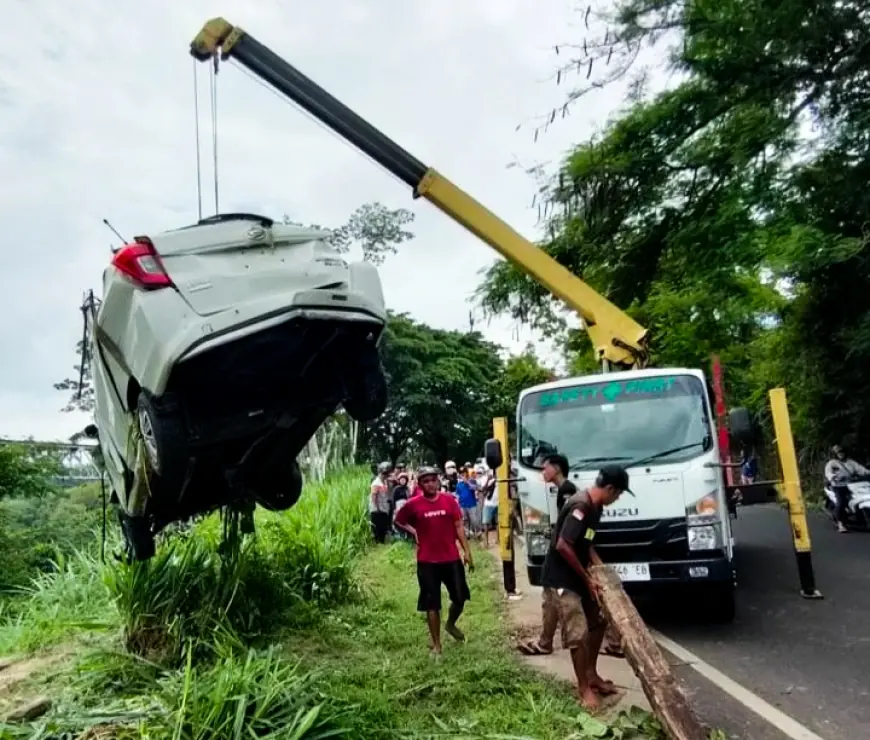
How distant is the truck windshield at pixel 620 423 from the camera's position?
7.73 meters

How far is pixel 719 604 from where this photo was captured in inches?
309

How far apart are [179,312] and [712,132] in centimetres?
950

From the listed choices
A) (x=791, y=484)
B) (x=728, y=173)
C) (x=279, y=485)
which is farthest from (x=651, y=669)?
(x=728, y=173)

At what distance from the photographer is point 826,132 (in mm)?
10961

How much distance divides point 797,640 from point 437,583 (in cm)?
298

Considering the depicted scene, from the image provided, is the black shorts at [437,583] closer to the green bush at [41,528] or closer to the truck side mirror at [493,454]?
the truck side mirror at [493,454]

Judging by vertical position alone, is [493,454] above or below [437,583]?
above

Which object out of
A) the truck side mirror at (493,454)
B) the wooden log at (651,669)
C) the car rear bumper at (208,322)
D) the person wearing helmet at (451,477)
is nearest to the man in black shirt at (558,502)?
the truck side mirror at (493,454)

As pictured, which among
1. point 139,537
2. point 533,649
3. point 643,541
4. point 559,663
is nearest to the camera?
point 139,537

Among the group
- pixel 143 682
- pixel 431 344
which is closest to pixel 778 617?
pixel 143 682

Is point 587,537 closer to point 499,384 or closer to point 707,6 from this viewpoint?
point 707,6

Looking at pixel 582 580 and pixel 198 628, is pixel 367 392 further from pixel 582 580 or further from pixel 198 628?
pixel 198 628

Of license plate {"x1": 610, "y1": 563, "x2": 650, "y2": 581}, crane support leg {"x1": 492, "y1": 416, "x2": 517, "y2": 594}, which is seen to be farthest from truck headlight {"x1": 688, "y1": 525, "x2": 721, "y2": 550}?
crane support leg {"x1": 492, "y1": 416, "x2": 517, "y2": 594}

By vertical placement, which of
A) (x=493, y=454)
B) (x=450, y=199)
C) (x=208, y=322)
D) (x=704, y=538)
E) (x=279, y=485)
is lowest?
(x=704, y=538)
